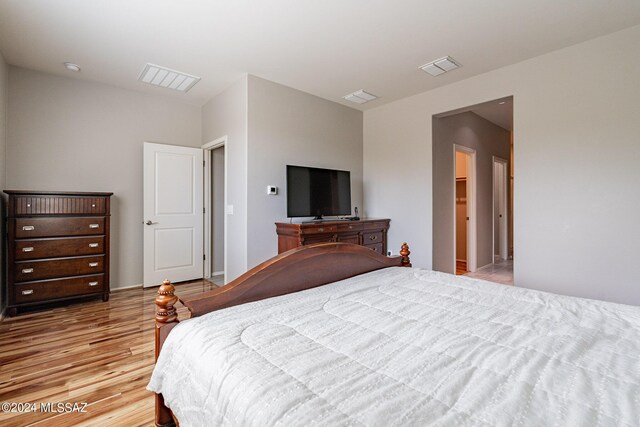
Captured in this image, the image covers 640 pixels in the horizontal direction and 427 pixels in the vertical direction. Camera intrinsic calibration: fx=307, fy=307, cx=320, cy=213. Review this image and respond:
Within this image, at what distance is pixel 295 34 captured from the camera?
2785mm

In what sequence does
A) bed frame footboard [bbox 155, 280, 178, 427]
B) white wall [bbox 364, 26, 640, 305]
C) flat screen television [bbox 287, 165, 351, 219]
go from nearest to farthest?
bed frame footboard [bbox 155, 280, 178, 427] < white wall [bbox 364, 26, 640, 305] < flat screen television [bbox 287, 165, 351, 219]

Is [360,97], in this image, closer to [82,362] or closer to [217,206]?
[217,206]

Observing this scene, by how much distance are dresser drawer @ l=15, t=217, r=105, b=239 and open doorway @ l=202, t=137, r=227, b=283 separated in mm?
1423

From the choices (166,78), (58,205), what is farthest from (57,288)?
(166,78)

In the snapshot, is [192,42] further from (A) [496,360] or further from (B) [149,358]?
(A) [496,360]

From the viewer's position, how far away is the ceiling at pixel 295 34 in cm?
241

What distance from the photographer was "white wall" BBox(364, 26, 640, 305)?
108 inches

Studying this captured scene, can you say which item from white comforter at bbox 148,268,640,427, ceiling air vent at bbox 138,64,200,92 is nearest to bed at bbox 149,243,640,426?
Answer: white comforter at bbox 148,268,640,427

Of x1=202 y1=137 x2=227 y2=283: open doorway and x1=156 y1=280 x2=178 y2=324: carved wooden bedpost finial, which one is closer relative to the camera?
x1=156 y1=280 x2=178 y2=324: carved wooden bedpost finial

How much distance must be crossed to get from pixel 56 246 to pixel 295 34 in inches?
129

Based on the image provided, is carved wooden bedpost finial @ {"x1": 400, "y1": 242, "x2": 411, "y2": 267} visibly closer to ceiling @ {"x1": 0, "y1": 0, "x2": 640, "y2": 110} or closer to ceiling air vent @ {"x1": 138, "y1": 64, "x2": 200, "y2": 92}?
ceiling @ {"x1": 0, "y1": 0, "x2": 640, "y2": 110}

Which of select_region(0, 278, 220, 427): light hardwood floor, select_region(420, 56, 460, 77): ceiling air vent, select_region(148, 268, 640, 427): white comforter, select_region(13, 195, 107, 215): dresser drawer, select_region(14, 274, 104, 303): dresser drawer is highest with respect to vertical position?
select_region(420, 56, 460, 77): ceiling air vent

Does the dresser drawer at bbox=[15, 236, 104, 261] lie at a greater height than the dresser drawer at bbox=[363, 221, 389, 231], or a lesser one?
lesser

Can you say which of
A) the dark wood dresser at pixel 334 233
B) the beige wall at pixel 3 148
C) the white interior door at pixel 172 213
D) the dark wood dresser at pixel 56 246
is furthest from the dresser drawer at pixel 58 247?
the dark wood dresser at pixel 334 233
